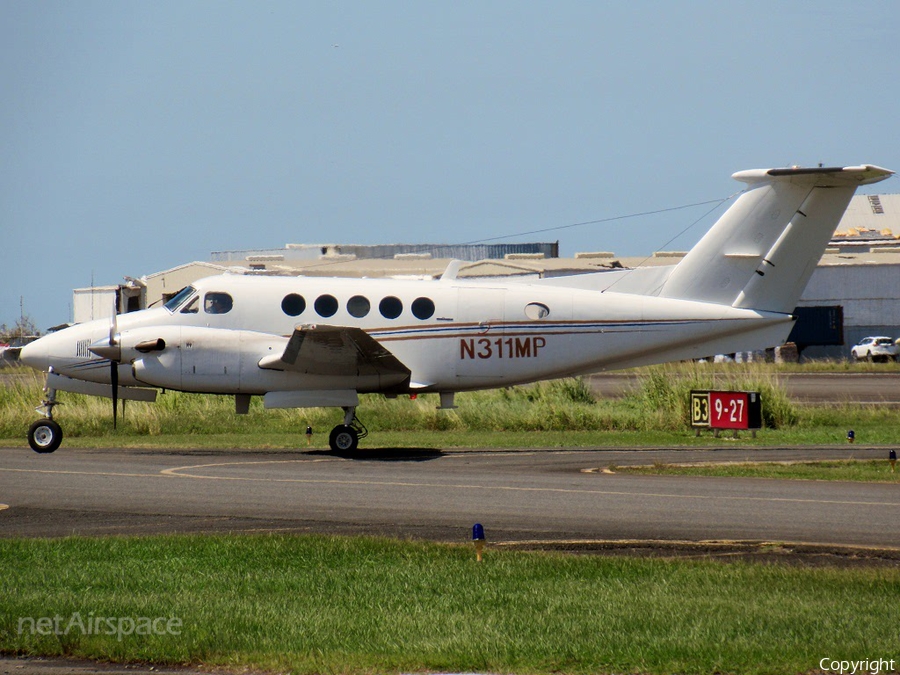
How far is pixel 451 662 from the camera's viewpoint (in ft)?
25.2

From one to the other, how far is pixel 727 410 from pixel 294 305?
36.4 ft

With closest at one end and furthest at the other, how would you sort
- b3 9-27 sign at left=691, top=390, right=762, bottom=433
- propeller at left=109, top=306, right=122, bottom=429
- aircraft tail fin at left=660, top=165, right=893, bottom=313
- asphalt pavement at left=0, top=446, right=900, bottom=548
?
asphalt pavement at left=0, top=446, right=900, bottom=548 < propeller at left=109, top=306, right=122, bottom=429 < aircraft tail fin at left=660, top=165, right=893, bottom=313 < b3 9-27 sign at left=691, top=390, right=762, bottom=433

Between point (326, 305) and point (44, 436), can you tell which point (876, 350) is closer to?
point (326, 305)

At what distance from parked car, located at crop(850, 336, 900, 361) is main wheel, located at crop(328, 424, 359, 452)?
164ft

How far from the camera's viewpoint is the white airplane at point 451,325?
22109 mm

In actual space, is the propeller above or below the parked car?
above

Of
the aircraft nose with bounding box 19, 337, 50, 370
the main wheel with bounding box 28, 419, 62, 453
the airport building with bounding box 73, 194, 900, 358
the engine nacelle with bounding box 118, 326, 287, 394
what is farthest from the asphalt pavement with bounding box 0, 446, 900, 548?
the airport building with bounding box 73, 194, 900, 358

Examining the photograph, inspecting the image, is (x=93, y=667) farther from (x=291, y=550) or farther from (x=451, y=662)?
(x=291, y=550)

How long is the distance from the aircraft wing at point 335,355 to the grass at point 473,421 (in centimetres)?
310

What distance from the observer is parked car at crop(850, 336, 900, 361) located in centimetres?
6456

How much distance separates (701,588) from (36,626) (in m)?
5.80

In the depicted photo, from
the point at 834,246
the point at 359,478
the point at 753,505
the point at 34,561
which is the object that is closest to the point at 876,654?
the point at 753,505

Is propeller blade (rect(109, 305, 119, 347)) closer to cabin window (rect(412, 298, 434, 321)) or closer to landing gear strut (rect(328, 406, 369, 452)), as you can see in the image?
landing gear strut (rect(328, 406, 369, 452))

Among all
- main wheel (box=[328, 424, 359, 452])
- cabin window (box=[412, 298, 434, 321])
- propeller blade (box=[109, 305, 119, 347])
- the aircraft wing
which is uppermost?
cabin window (box=[412, 298, 434, 321])
